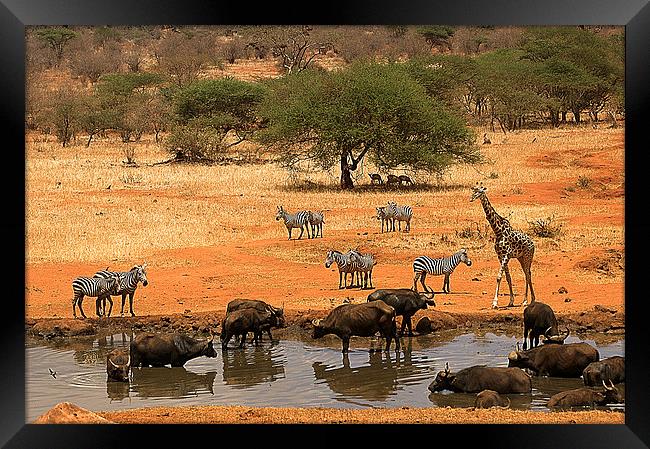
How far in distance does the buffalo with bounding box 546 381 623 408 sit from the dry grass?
8191 mm

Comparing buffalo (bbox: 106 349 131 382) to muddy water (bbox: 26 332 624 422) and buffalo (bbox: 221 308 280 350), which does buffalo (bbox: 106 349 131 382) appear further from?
buffalo (bbox: 221 308 280 350)

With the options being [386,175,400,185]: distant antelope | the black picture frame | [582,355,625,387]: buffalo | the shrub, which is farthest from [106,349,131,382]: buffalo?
[386,175,400,185]: distant antelope

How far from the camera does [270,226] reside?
1969cm

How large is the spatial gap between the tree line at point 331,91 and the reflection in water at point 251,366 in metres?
10.9

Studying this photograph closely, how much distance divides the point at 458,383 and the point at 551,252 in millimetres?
9097

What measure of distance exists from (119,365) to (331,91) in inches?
581

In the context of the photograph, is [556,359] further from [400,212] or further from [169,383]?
[400,212]

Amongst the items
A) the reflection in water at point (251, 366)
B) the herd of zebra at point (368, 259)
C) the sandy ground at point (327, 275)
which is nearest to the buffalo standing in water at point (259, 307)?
the reflection in water at point (251, 366)

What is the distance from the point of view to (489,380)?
9867 millimetres

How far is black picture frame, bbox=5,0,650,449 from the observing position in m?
6.90
